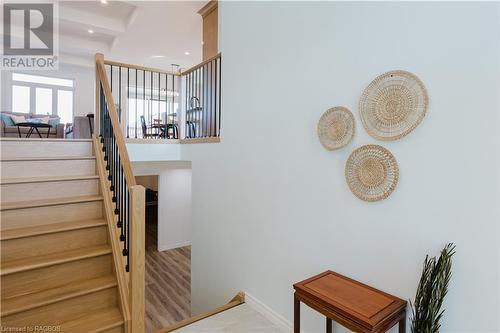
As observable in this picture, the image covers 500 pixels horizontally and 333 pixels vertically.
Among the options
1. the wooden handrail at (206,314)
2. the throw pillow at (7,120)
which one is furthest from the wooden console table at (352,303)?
the throw pillow at (7,120)

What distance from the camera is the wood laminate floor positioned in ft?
14.8

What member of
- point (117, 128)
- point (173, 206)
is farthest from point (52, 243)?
point (173, 206)

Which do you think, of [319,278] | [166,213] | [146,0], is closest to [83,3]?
[146,0]

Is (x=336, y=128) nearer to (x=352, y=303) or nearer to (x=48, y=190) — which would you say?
(x=352, y=303)

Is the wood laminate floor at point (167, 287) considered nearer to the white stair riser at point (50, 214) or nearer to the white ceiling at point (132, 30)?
the white stair riser at point (50, 214)

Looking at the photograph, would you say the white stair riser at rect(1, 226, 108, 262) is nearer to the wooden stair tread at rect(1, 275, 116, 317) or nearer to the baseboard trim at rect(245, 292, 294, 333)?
the wooden stair tread at rect(1, 275, 116, 317)

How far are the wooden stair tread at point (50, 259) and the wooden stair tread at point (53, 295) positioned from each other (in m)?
0.20

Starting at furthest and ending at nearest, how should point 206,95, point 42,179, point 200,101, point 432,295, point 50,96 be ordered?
point 50,96
point 200,101
point 206,95
point 42,179
point 432,295

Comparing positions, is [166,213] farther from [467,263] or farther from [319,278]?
[467,263]

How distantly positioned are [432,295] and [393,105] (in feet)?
3.33

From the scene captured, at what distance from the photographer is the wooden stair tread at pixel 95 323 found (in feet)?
7.01

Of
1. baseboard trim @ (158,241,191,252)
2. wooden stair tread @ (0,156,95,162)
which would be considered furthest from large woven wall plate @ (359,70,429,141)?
baseboard trim @ (158,241,191,252)

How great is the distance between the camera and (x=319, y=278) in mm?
1888

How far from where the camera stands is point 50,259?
2334 millimetres
